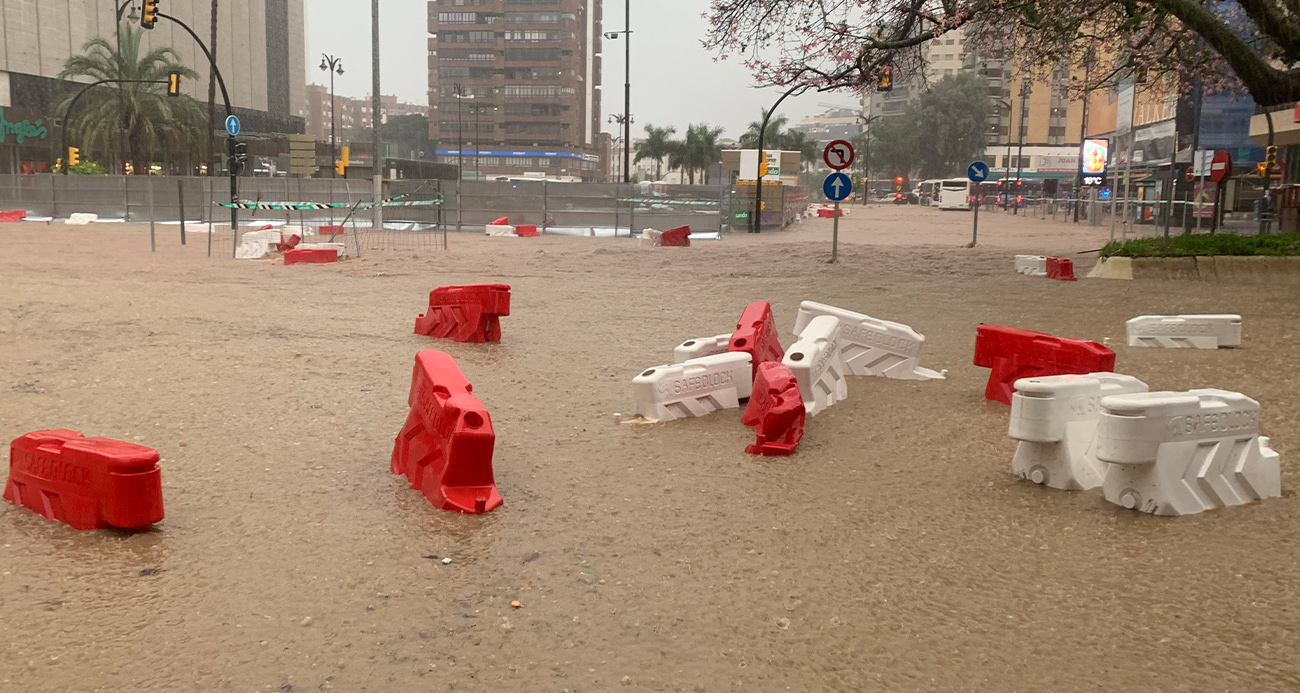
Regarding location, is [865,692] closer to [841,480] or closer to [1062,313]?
[841,480]

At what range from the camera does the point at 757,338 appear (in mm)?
8172

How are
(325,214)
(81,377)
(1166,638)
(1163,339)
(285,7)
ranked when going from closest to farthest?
1. (1166,638)
2. (81,377)
3. (1163,339)
4. (325,214)
5. (285,7)

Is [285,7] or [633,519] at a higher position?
[285,7]

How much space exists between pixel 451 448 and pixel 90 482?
1575mm

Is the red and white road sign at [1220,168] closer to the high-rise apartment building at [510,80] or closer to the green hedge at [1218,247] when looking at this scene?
the green hedge at [1218,247]

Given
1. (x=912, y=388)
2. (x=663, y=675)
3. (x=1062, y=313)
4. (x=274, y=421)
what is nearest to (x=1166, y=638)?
(x=663, y=675)

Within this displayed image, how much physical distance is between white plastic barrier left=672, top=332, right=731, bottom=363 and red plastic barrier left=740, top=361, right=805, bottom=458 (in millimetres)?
1375

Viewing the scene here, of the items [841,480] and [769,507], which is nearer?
[769,507]

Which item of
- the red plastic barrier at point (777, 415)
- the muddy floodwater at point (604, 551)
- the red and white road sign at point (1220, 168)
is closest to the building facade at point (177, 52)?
the red and white road sign at point (1220, 168)

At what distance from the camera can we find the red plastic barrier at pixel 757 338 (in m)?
8.07

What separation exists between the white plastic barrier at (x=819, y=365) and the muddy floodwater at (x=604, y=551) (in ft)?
0.51

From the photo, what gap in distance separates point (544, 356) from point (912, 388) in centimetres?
345

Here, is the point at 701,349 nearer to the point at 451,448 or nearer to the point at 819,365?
the point at 819,365

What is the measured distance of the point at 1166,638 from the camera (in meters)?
3.81
